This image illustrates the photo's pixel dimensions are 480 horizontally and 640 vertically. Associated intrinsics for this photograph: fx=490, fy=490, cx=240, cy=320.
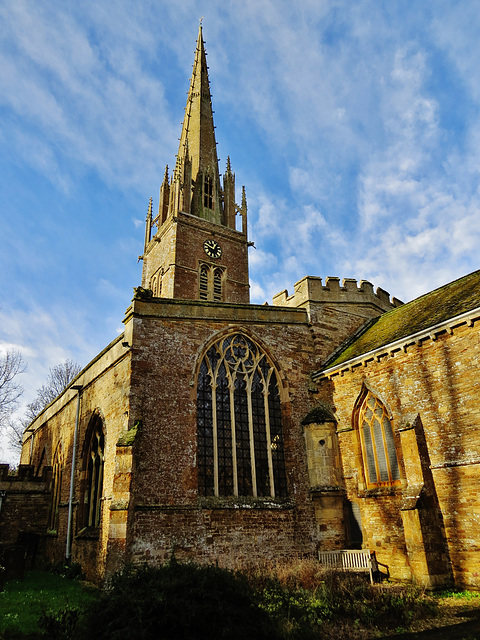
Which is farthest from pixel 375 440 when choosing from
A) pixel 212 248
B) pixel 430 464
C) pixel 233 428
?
pixel 212 248

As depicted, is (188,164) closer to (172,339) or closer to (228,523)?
(172,339)

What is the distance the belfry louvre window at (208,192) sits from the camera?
33.7 m

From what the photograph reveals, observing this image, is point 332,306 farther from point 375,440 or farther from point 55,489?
point 55,489

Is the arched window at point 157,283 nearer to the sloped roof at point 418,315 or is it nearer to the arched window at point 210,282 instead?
the arched window at point 210,282

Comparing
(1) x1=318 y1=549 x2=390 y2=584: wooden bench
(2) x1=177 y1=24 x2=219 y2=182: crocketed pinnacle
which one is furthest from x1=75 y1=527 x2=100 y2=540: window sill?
(2) x1=177 y1=24 x2=219 y2=182: crocketed pinnacle

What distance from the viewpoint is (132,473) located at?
13.4 metres

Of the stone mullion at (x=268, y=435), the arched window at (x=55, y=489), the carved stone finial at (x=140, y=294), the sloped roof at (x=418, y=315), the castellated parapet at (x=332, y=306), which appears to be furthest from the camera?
the arched window at (x=55, y=489)

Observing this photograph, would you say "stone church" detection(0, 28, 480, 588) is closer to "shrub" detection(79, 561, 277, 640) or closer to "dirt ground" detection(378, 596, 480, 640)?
"dirt ground" detection(378, 596, 480, 640)

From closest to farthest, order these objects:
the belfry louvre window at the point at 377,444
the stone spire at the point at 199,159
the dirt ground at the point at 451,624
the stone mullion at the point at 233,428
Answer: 1. the dirt ground at the point at 451,624
2. the belfry louvre window at the point at 377,444
3. the stone mullion at the point at 233,428
4. the stone spire at the point at 199,159

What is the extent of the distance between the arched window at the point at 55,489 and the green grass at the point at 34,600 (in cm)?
433

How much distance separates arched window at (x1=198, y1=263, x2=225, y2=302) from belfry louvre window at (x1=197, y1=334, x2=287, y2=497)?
1305 cm

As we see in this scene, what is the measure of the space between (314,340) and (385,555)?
7.39m

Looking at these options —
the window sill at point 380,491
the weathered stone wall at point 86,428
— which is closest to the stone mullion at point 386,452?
the window sill at point 380,491

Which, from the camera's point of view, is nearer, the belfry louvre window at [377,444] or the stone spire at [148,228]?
the belfry louvre window at [377,444]
